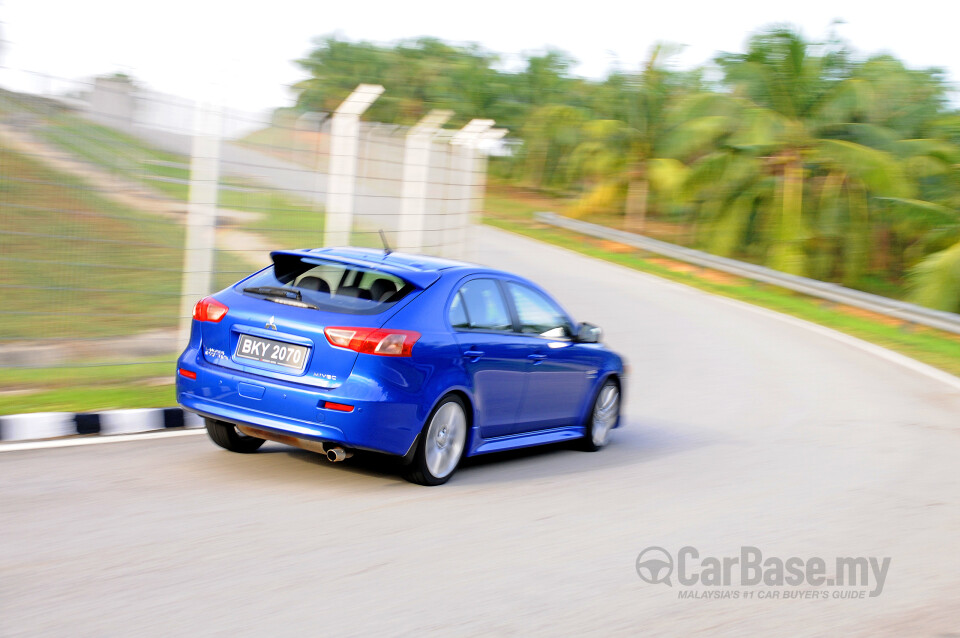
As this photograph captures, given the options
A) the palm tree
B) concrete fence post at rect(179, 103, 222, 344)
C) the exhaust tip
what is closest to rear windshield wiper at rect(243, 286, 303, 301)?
the exhaust tip

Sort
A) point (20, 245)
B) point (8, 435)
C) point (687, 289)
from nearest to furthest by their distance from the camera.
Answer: point (8, 435)
point (20, 245)
point (687, 289)

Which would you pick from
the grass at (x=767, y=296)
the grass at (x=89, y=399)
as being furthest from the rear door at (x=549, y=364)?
the grass at (x=767, y=296)

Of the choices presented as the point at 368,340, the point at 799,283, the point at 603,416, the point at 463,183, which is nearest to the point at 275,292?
the point at 368,340

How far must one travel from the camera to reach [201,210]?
34.1ft

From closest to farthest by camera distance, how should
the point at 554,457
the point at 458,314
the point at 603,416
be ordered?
the point at 458,314 < the point at 554,457 < the point at 603,416

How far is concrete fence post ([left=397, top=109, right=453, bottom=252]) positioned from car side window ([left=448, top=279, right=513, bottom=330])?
686 cm

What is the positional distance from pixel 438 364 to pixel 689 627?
2.56m

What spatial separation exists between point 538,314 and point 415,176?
22.5 feet

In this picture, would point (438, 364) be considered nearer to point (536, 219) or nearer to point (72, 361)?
point (72, 361)

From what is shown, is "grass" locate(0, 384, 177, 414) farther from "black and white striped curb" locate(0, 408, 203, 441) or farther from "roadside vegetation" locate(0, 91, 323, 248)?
"roadside vegetation" locate(0, 91, 323, 248)

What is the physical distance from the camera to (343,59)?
51.0 m

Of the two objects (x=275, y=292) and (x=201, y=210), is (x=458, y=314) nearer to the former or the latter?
(x=275, y=292)

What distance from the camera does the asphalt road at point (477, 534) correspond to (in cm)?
457

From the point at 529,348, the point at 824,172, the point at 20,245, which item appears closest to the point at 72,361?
the point at 20,245
